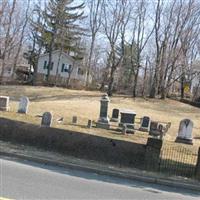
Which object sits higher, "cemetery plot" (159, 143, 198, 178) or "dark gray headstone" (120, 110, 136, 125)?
"dark gray headstone" (120, 110, 136, 125)

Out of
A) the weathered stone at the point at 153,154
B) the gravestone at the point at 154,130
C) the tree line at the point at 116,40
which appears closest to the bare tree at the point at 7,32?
the tree line at the point at 116,40

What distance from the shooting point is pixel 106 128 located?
94.2 feet

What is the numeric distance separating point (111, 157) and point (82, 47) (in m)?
67.8

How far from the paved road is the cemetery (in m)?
2.16

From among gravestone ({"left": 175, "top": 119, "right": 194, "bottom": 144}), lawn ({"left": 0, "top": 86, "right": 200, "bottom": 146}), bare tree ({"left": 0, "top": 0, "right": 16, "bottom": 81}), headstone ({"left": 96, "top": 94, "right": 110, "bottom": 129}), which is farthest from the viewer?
bare tree ({"left": 0, "top": 0, "right": 16, "bottom": 81})

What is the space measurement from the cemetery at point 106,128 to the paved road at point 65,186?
2.16 meters

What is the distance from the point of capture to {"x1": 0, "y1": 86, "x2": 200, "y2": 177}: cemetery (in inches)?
626

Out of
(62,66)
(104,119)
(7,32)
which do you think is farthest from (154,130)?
(62,66)

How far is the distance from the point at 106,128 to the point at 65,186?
699 inches

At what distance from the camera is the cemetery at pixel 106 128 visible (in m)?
15.9

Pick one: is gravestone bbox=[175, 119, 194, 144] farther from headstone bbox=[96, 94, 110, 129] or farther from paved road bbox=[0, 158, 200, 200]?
paved road bbox=[0, 158, 200, 200]

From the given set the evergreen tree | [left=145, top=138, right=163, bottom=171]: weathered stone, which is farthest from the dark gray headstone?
the evergreen tree

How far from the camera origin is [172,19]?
6062 centimetres

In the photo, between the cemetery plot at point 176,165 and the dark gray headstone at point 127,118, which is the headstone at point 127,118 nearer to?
the dark gray headstone at point 127,118
